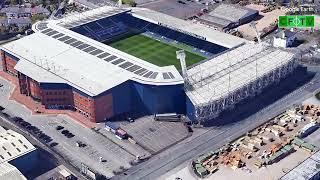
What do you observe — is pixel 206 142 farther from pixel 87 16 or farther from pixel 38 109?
pixel 87 16

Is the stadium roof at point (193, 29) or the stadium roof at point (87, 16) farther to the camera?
the stadium roof at point (87, 16)

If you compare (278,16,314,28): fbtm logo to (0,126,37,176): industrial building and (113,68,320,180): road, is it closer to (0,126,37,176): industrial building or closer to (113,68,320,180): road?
(113,68,320,180): road

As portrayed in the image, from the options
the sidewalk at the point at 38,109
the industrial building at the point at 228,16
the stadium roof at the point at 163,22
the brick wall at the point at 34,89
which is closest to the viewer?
the sidewalk at the point at 38,109

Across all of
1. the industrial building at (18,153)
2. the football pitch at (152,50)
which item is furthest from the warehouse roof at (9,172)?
the football pitch at (152,50)

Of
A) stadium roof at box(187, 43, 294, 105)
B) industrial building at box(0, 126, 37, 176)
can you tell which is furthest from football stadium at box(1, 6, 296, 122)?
industrial building at box(0, 126, 37, 176)

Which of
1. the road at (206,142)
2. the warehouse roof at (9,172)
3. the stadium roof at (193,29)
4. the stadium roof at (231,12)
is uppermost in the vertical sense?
the stadium roof at (193,29)

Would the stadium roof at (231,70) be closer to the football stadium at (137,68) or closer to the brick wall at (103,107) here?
the football stadium at (137,68)
